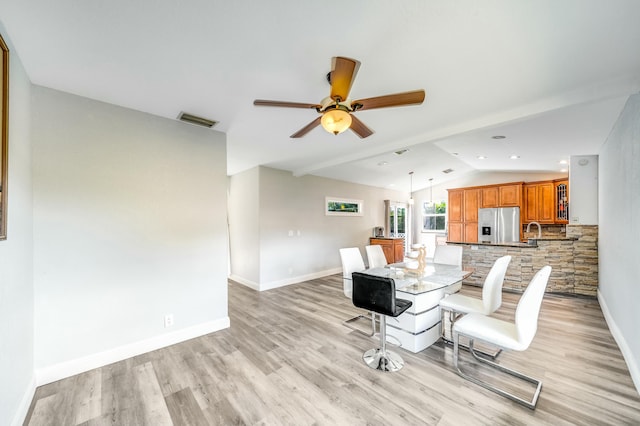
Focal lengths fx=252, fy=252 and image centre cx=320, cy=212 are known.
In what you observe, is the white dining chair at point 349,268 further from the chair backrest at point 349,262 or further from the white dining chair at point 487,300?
the white dining chair at point 487,300

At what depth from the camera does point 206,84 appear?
2.21 meters

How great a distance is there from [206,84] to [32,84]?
1.43m

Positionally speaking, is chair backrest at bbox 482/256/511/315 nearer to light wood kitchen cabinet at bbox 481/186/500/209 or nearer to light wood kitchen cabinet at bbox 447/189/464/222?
light wood kitchen cabinet at bbox 481/186/500/209

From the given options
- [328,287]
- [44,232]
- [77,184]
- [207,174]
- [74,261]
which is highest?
[207,174]

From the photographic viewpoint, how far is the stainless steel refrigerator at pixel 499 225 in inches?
261

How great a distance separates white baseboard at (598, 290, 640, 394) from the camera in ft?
6.79

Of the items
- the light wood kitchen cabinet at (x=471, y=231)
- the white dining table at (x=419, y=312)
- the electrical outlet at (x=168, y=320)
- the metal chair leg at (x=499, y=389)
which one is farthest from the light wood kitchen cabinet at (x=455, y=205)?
the electrical outlet at (x=168, y=320)

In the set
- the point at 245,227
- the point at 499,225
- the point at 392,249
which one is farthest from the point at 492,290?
the point at 499,225

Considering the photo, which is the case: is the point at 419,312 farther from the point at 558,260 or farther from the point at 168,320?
the point at 558,260

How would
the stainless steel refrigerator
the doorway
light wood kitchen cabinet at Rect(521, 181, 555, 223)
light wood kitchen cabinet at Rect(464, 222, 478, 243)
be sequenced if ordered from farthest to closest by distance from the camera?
the doorway
light wood kitchen cabinet at Rect(464, 222, 478, 243)
the stainless steel refrigerator
light wood kitchen cabinet at Rect(521, 181, 555, 223)

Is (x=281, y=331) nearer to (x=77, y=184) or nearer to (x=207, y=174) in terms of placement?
(x=207, y=174)

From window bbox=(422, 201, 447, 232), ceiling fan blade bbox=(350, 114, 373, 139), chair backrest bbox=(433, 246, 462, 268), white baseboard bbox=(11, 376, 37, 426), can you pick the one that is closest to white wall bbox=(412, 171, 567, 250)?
window bbox=(422, 201, 447, 232)

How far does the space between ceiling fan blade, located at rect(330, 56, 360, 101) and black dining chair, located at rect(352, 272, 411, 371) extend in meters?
1.52

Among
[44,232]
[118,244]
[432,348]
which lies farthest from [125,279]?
[432,348]
